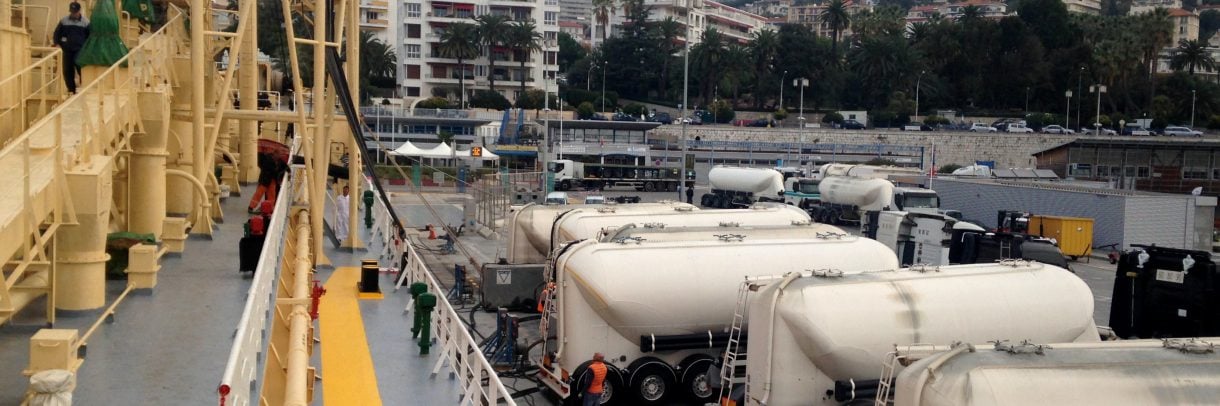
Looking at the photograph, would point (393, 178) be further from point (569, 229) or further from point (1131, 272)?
point (1131, 272)

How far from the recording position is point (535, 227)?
22.8 m

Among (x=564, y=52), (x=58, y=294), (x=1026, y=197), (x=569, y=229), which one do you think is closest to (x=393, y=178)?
(x=1026, y=197)

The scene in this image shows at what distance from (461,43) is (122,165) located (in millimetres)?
85236

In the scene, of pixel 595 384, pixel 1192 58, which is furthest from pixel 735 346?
pixel 1192 58

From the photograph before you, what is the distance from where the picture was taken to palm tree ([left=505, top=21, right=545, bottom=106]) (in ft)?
318

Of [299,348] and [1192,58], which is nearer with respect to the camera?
[299,348]

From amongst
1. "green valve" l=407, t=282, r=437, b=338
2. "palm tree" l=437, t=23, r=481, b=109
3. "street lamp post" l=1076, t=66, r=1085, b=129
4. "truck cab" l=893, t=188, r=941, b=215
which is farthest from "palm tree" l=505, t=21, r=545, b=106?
"green valve" l=407, t=282, r=437, b=338

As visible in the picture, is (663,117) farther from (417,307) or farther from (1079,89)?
(417,307)

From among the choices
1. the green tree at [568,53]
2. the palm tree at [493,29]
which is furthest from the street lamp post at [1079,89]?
the green tree at [568,53]

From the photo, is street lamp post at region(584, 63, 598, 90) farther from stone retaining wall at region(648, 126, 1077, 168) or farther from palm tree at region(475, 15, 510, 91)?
stone retaining wall at region(648, 126, 1077, 168)

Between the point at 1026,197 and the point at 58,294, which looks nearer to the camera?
the point at 58,294

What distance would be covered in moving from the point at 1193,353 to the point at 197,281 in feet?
30.8

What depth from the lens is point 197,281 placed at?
1061 centimetres

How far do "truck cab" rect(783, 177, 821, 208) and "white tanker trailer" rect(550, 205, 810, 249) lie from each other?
26941mm
